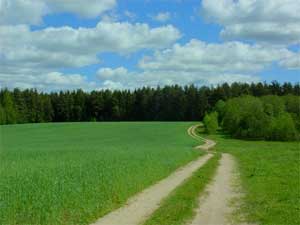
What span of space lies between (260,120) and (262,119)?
0.56 m

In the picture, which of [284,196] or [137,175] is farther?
[137,175]

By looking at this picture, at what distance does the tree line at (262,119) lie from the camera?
93188 mm

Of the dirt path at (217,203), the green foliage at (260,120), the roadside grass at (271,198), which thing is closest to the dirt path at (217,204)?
the dirt path at (217,203)

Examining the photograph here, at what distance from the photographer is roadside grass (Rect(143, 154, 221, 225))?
14.5m

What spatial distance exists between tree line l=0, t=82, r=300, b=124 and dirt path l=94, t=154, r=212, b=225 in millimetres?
122761

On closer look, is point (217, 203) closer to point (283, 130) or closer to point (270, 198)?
point (270, 198)

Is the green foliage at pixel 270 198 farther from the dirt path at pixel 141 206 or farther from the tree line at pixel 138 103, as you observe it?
the tree line at pixel 138 103

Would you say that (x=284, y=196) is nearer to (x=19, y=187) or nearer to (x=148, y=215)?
(x=148, y=215)

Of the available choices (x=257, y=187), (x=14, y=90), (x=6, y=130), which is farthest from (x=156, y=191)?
(x=14, y=90)

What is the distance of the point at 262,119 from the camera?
310 feet

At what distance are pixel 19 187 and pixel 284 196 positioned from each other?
1018 centimetres

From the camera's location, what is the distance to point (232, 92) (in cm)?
14738

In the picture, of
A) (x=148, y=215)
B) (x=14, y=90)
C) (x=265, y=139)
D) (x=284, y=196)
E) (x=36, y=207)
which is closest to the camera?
(x=36, y=207)

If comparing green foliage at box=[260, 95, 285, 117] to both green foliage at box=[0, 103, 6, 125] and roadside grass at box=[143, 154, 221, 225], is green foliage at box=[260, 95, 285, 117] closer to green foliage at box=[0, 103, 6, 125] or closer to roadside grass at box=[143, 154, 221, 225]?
green foliage at box=[0, 103, 6, 125]
